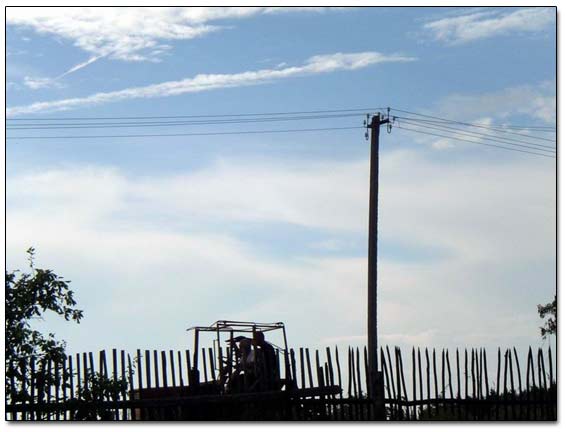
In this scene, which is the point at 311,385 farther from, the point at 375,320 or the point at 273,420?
the point at 375,320

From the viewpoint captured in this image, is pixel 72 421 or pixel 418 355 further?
pixel 418 355

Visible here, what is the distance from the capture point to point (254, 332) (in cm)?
2155

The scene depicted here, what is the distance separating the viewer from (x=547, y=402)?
53.3 ft

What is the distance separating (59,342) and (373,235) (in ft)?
25.4

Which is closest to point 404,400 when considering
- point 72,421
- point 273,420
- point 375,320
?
point 273,420

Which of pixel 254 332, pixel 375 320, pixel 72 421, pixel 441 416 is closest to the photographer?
pixel 72 421

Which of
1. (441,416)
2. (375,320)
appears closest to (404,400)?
(441,416)

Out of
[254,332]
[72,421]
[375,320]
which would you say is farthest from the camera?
[254,332]

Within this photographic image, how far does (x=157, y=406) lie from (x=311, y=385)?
2639mm

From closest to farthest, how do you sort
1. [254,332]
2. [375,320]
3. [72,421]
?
[72,421] < [375,320] < [254,332]

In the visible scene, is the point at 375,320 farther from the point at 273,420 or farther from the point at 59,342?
the point at 59,342

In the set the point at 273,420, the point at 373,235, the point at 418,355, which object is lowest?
the point at 273,420

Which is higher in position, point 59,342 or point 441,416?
point 59,342

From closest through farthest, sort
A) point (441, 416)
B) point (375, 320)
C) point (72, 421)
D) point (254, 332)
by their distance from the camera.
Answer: point (72, 421) → point (441, 416) → point (375, 320) → point (254, 332)
